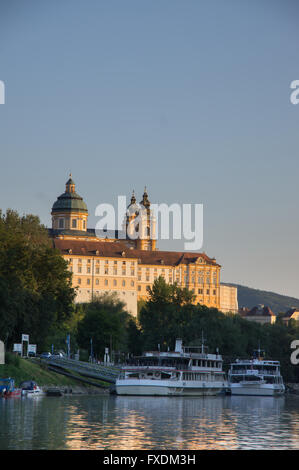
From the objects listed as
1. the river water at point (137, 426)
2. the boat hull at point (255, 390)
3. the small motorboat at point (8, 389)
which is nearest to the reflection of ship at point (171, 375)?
the boat hull at point (255, 390)

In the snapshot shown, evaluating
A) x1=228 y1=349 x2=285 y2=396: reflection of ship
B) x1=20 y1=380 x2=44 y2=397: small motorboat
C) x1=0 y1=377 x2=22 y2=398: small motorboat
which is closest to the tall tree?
x1=20 y1=380 x2=44 y2=397: small motorboat

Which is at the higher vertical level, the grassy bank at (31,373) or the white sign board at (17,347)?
the white sign board at (17,347)

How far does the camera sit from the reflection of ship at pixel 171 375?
8769 cm

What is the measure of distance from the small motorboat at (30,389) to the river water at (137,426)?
880mm

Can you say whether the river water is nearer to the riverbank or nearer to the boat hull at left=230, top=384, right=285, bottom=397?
the riverbank

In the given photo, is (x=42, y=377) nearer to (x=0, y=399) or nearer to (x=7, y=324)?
(x=7, y=324)

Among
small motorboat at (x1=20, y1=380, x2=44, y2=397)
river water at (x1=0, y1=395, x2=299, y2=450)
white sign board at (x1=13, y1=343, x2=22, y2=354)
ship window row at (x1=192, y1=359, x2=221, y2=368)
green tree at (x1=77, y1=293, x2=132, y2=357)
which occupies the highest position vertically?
green tree at (x1=77, y1=293, x2=132, y2=357)

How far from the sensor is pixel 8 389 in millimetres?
71750

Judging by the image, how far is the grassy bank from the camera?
7800 centimetres

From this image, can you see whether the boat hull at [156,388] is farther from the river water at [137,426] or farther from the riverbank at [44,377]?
the river water at [137,426]

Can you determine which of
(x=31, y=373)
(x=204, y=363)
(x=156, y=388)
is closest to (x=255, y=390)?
(x=204, y=363)

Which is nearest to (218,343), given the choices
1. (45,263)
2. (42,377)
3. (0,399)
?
(45,263)

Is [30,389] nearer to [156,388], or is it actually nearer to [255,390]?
[156,388]

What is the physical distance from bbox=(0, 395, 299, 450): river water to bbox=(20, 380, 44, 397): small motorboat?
880mm
